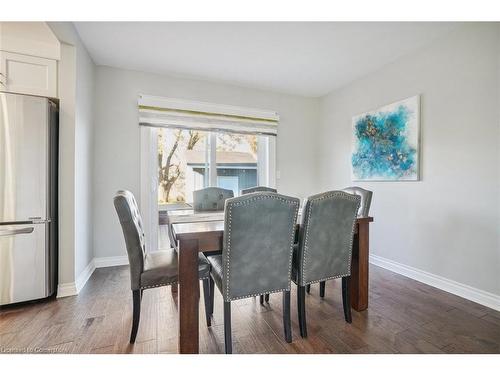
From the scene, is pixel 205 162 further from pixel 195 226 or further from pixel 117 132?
pixel 195 226

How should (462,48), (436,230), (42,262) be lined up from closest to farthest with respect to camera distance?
(42,262)
(462,48)
(436,230)

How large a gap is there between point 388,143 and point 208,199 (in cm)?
218

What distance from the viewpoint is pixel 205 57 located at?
8.52ft

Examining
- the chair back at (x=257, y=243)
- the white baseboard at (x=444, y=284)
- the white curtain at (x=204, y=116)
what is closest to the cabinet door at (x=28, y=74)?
the white curtain at (x=204, y=116)

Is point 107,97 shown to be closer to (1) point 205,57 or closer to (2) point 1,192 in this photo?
(1) point 205,57

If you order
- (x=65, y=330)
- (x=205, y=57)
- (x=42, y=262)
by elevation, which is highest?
(x=205, y=57)

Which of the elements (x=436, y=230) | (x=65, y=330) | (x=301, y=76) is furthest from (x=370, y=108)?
(x=65, y=330)

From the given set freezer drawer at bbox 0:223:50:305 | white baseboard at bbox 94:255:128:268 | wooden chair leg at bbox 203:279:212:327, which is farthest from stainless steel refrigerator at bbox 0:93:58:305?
wooden chair leg at bbox 203:279:212:327

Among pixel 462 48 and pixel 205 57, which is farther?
pixel 205 57

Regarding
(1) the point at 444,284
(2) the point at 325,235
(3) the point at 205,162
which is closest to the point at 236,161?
(3) the point at 205,162

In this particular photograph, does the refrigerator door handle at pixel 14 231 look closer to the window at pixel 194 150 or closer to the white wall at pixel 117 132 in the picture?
the white wall at pixel 117 132

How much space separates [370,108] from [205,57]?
2.13 m

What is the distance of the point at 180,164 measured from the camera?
3254mm
